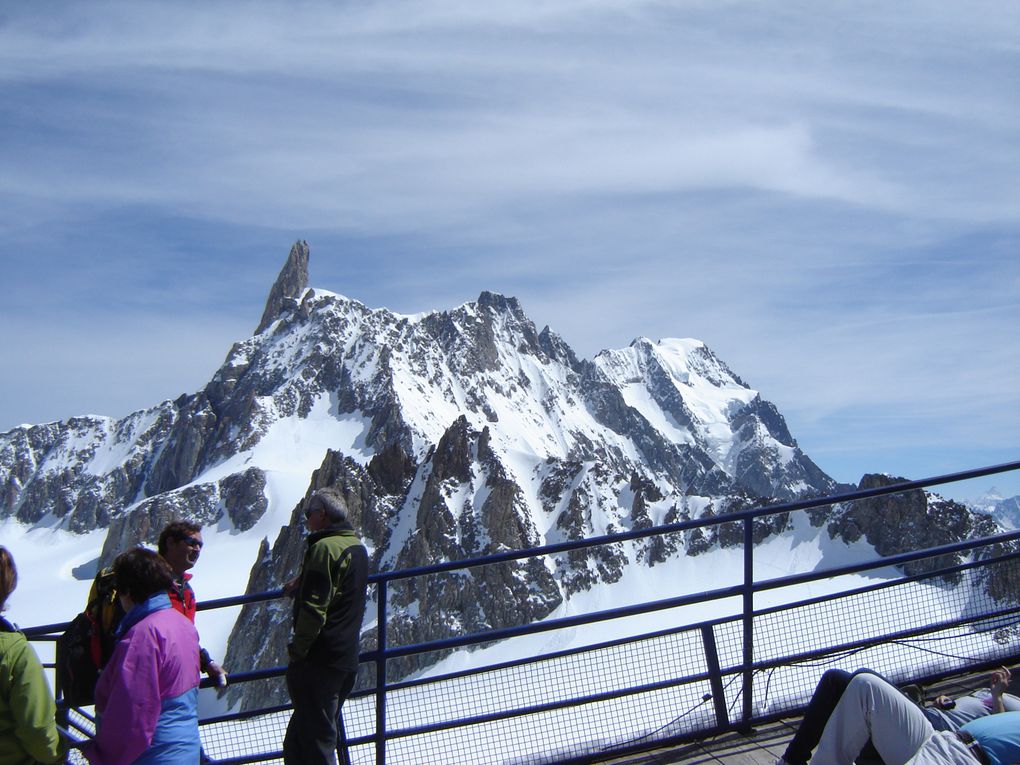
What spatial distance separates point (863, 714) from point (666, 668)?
2.13 meters

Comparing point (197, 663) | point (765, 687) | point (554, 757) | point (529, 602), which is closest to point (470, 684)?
point (554, 757)

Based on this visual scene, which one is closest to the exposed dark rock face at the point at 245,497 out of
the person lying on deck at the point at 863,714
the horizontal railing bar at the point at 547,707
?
the horizontal railing bar at the point at 547,707

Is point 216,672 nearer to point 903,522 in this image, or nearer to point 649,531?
point 649,531

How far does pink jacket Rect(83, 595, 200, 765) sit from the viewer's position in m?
4.15

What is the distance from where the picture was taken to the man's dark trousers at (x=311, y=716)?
5262 mm

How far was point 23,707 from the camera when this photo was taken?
394 centimetres

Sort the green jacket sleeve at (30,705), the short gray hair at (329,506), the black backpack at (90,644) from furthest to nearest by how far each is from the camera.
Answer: the short gray hair at (329,506), the black backpack at (90,644), the green jacket sleeve at (30,705)

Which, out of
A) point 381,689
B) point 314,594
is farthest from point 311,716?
point 381,689

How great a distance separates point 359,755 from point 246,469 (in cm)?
19388

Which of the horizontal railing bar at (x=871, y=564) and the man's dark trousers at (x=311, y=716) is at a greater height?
the horizontal railing bar at (x=871, y=564)

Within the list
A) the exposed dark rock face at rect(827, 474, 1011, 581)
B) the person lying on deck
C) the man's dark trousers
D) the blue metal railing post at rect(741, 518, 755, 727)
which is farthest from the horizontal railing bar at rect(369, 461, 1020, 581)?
the exposed dark rock face at rect(827, 474, 1011, 581)

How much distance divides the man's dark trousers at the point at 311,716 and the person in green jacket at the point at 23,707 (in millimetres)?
1450

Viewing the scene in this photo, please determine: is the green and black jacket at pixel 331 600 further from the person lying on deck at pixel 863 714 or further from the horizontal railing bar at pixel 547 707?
the person lying on deck at pixel 863 714

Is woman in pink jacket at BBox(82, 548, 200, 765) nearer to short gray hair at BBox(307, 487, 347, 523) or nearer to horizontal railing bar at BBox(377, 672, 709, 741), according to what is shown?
short gray hair at BBox(307, 487, 347, 523)
